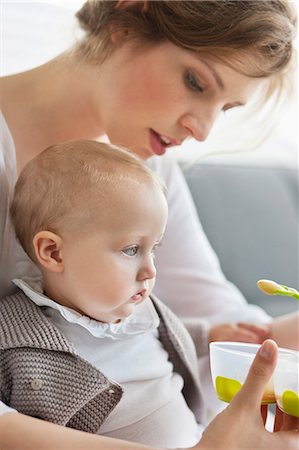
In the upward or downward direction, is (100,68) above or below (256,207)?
above

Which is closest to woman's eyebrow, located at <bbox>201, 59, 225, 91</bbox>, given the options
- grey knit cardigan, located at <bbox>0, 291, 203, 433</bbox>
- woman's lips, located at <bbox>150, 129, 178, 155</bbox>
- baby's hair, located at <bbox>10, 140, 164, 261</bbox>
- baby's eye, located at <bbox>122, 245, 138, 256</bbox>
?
woman's lips, located at <bbox>150, 129, 178, 155</bbox>

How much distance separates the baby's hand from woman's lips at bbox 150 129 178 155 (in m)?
0.32

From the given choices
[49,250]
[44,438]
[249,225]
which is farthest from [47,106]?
[249,225]

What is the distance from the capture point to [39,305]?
1.00 metres

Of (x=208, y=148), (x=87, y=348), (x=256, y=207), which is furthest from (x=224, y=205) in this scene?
(x=87, y=348)

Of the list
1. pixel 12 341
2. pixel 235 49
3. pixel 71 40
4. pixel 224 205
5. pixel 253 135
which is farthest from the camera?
pixel 224 205

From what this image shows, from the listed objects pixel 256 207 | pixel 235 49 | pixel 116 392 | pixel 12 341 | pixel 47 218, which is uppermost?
pixel 235 49

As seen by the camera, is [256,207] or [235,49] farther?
[256,207]

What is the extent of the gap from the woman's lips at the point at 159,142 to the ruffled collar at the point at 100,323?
0.27 meters

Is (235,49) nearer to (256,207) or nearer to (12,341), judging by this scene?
(12,341)

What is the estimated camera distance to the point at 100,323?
1005 millimetres

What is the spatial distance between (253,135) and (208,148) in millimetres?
107

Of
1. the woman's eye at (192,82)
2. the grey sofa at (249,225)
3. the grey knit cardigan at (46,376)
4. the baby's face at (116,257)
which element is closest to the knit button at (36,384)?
the grey knit cardigan at (46,376)

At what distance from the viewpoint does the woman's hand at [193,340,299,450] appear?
2.69ft
